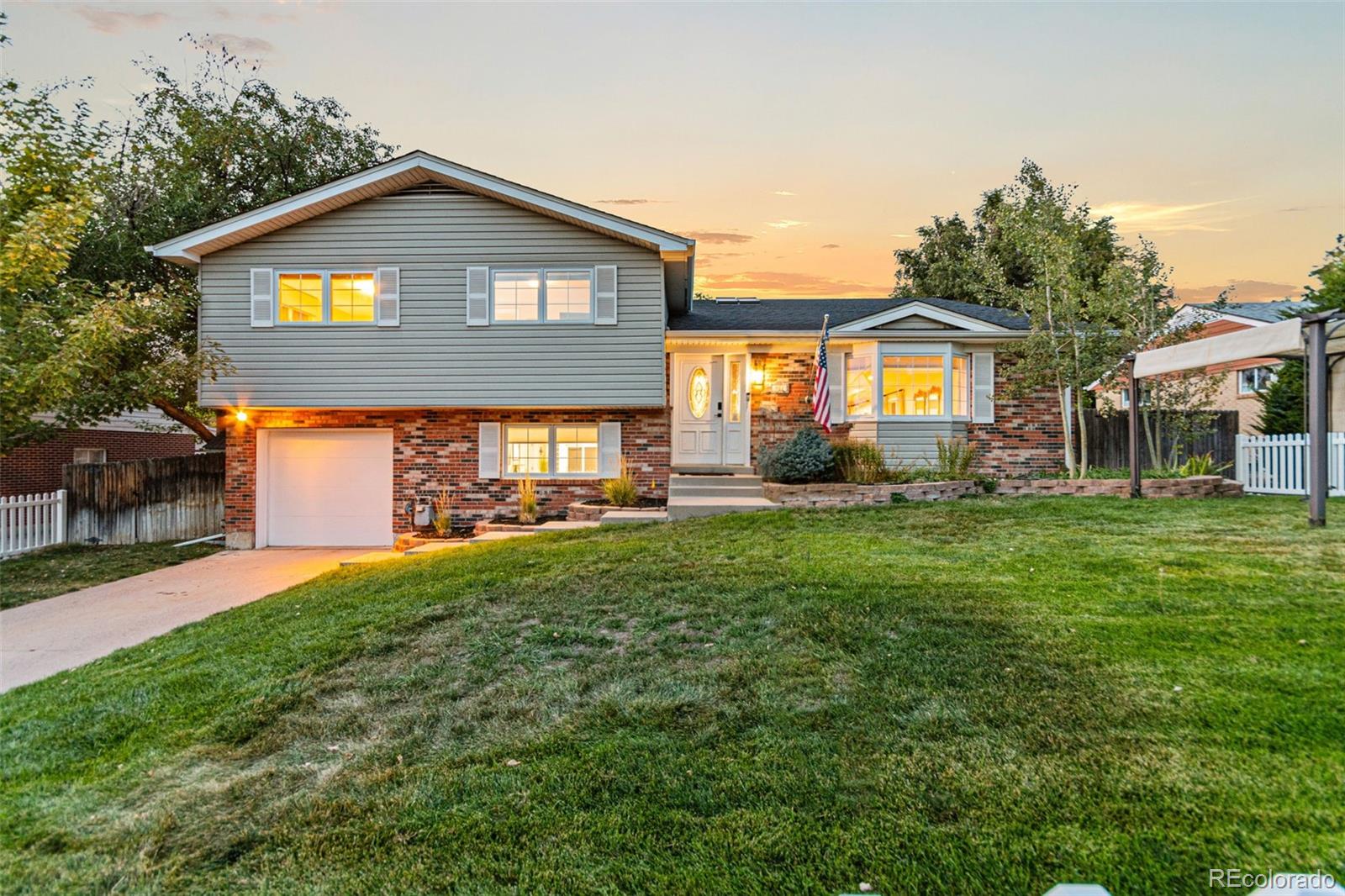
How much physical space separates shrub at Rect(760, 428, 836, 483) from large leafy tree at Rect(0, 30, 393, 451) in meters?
9.52

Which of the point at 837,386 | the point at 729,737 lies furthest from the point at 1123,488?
the point at 729,737

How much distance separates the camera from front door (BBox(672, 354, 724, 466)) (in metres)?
13.4

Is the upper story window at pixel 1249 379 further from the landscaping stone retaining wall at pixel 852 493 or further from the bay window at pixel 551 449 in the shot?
the bay window at pixel 551 449

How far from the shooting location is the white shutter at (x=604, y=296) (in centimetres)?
1194

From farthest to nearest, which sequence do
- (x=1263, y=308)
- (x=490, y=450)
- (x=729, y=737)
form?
(x=1263, y=308), (x=490, y=450), (x=729, y=737)

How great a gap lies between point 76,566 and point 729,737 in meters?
12.2

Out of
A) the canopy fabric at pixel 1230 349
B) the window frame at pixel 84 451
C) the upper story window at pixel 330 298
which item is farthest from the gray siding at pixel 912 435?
the window frame at pixel 84 451

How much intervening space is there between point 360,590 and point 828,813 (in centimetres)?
575

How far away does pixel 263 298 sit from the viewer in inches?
473

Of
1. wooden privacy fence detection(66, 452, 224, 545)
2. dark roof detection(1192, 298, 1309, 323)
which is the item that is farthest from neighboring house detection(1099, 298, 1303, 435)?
wooden privacy fence detection(66, 452, 224, 545)

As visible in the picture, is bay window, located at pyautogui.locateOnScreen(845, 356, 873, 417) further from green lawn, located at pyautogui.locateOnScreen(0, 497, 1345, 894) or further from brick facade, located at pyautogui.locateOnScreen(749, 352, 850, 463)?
green lawn, located at pyautogui.locateOnScreen(0, 497, 1345, 894)

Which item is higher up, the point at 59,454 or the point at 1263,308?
the point at 1263,308

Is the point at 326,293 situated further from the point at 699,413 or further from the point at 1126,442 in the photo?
the point at 1126,442

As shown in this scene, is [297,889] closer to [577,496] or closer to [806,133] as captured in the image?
[577,496]
